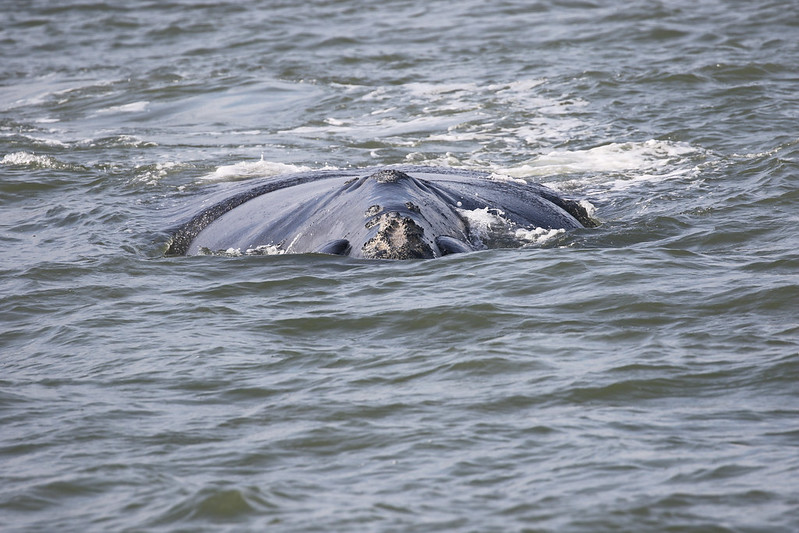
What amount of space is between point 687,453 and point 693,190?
6.39m

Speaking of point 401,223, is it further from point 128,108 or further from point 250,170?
point 128,108

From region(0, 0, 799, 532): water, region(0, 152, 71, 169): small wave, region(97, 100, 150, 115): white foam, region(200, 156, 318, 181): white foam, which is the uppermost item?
region(97, 100, 150, 115): white foam

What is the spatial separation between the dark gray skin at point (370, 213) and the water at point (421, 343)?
0.19m

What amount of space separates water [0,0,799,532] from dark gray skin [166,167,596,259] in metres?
0.19

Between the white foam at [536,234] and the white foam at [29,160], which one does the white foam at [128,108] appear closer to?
the white foam at [29,160]

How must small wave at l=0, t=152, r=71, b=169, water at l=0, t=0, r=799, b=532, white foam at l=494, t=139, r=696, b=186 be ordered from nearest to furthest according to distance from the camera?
water at l=0, t=0, r=799, b=532, white foam at l=494, t=139, r=696, b=186, small wave at l=0, t=152, r=71, b=169

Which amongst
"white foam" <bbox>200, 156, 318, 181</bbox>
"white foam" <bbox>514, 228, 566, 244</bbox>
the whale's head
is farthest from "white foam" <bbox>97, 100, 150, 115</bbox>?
"white foam" <bbox>514, 228, 566, 244</bbox>

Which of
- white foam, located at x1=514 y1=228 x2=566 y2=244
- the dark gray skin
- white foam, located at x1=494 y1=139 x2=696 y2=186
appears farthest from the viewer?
white foam, located at x1=494 y1=139 x2=696 y2=186

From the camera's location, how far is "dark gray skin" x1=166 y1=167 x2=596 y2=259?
25.7ft

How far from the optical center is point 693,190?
35.9 ft

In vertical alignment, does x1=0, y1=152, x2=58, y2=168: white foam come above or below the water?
above

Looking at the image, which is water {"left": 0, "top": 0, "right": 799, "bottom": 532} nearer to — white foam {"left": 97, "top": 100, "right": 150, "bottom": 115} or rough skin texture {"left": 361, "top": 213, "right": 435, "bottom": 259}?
rough skin texture {"left": 361, "top": 213, "right": 435, "bottom": 259}

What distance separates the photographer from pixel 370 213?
7.83m

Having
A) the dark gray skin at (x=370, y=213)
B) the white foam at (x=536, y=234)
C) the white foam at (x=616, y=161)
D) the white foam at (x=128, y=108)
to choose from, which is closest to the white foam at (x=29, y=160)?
the white foam at (x=128, y=108)
